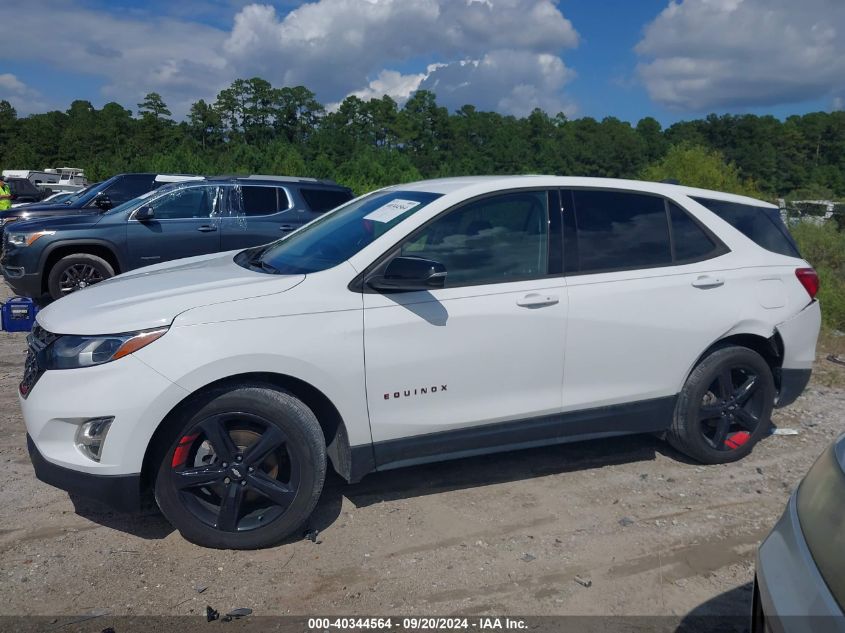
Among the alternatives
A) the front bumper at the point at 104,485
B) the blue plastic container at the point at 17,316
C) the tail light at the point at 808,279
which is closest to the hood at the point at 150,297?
the front bumper at the point at 104,485

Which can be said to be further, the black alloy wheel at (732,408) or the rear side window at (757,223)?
the rear side window at (757,223)

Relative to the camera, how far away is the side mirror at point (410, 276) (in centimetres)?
368

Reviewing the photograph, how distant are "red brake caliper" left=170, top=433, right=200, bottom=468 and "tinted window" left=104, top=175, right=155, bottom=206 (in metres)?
11.9

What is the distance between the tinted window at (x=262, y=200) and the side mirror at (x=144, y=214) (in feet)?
3.96

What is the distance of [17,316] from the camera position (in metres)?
7.82

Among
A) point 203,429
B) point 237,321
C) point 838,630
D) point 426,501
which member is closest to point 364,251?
point 237,321

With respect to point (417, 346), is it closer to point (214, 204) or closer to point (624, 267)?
point (624, 267)

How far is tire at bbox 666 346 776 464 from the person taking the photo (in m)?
4.68

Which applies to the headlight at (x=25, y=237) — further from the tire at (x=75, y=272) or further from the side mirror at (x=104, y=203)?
the side mirror at (x=104, y=203)

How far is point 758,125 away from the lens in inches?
1587

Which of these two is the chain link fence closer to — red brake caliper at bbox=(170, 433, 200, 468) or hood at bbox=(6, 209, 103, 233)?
hood at bbox=(6, 209, 103, 233)

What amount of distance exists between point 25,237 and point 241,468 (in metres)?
7.44

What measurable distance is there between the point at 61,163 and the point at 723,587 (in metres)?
57.2

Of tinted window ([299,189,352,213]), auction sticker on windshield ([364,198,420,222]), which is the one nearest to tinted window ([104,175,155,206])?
tinted window ([299,189,352,213])
